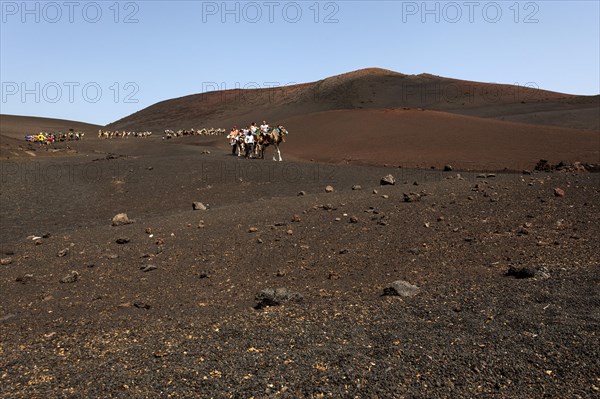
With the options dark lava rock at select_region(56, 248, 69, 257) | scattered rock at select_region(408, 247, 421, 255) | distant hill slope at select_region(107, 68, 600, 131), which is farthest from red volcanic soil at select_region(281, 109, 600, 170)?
dark lava rock at select_region(56, 248, 69, 257)

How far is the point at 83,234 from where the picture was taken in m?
12.4

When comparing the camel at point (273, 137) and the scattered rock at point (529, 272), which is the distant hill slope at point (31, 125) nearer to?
the camel at point (273, 137)

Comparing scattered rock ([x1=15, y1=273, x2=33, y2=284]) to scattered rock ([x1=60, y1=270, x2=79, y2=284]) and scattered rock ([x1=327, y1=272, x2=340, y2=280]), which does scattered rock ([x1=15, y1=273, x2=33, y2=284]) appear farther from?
scattered rock ([x1=327, y1=272, x2=340, y2=280])

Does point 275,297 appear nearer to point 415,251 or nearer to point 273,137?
point 415,251

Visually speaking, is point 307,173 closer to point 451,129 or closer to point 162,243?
point 162,243

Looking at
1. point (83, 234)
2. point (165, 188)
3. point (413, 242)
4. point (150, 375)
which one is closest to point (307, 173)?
point (165, 188)

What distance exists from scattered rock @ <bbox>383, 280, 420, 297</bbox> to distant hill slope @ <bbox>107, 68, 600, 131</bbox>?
143ft

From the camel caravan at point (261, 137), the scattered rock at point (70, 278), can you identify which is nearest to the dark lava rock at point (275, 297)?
the scattered rock at point (70, 278)

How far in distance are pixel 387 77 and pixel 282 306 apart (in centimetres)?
7996

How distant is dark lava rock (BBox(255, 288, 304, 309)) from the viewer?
701 centimetres

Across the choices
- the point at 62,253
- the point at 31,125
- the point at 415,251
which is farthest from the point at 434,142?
the point at 31,125

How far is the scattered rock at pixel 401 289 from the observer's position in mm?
7059

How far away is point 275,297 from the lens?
23.4 feet

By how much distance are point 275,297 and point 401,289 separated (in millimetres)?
1599
